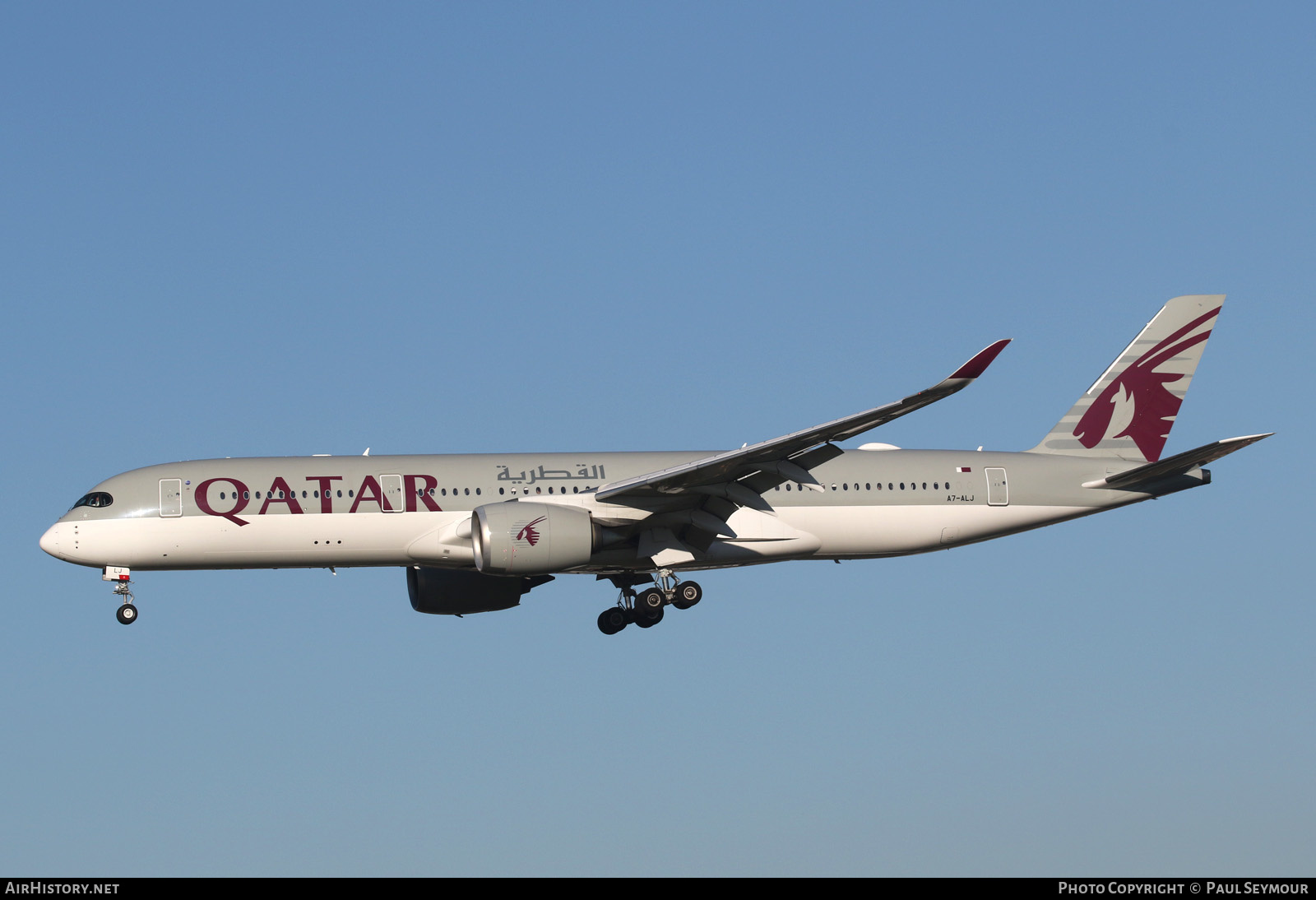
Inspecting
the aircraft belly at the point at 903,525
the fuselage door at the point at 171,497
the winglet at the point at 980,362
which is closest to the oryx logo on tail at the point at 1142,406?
the aircraft belly at the point at 903,525

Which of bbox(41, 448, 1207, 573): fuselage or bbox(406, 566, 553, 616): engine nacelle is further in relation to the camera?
bbox(406, 566, 553, 616): engine nacelle

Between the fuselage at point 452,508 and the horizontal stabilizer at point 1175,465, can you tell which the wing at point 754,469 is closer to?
the fuselage at point 452,508

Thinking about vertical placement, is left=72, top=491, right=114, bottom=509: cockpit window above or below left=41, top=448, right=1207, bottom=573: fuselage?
above

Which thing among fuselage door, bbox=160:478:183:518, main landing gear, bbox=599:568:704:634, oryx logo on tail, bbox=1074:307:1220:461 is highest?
oryx logo on tail, bbox=1074:307:1220:461

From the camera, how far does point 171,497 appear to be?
40.4m

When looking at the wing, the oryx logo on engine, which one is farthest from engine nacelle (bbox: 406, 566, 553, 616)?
the oryx logo on engine

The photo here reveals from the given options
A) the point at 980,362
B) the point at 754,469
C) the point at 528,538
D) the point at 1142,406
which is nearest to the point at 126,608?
the point at 528,538

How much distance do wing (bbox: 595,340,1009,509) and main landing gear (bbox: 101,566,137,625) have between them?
1165 cm

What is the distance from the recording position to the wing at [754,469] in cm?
3572

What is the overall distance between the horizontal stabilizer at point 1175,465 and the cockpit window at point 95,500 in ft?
82.5

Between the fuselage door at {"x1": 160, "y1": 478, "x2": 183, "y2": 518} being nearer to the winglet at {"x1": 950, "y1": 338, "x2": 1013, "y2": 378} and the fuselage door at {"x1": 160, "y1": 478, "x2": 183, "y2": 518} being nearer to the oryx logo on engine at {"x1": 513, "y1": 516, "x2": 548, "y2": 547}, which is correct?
the oryx logo on engine at {"x1": 513, "y1": 516, "x2": 548, "y2": 547}

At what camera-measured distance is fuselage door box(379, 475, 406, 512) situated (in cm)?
Answer: 4062
